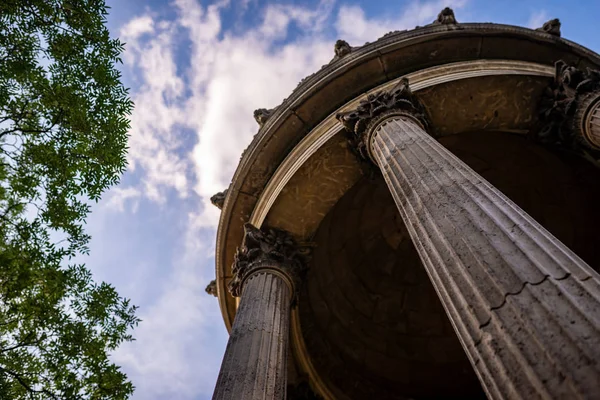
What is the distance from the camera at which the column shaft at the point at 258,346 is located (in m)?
7.89

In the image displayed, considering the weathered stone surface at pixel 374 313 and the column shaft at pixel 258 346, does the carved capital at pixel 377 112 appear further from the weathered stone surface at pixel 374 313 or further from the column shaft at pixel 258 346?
the weathered stone surface at pixel 374 313

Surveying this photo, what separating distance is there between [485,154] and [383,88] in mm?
6120

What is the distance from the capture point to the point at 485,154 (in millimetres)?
16625

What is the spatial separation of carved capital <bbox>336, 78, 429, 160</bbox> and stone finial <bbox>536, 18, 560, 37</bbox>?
5.80 meters

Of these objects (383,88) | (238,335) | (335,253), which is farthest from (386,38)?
(238,335)

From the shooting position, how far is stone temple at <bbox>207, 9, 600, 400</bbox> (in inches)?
175

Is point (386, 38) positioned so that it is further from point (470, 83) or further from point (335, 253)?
point (335, 253)

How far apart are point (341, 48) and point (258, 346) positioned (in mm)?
10185

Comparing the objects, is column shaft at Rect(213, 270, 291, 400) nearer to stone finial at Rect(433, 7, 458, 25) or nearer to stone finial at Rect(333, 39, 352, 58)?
stone finial at Rect(333, 39, 352, 58)

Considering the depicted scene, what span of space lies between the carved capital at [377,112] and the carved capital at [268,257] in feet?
10.9

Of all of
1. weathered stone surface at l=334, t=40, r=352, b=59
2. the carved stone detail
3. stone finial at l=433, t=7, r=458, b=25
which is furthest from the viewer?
weathered stone surface at l=334, t=40, r=352, b=59

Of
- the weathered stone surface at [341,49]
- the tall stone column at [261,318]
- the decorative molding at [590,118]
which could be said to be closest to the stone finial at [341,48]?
the weathered stone surface at [341,49]

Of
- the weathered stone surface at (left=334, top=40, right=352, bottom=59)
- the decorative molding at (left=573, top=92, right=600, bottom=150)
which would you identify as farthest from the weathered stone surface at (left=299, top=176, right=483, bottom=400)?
the decorative molding at (left=573, top=92, right=600, bottom=150)

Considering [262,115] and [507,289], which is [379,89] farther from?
[507,289]
